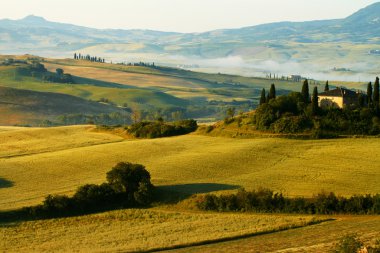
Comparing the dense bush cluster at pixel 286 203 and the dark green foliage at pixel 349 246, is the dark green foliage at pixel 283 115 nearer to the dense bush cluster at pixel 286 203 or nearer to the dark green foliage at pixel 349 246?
the dense bush cluster at pixel 286 203

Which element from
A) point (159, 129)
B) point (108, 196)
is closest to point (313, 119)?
point (159, 129)

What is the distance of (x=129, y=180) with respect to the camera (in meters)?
67.3

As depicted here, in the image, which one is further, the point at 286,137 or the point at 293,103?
the point at 293,103

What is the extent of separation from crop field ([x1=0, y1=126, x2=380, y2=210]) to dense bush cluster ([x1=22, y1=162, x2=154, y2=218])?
9.22ft

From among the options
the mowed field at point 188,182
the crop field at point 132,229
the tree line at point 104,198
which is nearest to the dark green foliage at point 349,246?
the mowed field at point 188,182

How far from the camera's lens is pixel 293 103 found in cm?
10431

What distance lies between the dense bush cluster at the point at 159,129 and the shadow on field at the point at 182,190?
37.1 m

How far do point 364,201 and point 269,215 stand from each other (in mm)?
9163

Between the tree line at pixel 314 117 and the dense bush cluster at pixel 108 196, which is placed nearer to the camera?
the dense bush cluster at pixel 108 196

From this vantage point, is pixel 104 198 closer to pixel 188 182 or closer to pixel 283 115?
pixel 188 182

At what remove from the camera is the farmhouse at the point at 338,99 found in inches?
4419

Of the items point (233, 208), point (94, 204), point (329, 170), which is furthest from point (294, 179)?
point (94, 204)

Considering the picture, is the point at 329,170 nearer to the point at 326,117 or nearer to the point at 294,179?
the point at 294,179

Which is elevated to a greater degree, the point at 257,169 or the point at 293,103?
the point at 293,103
